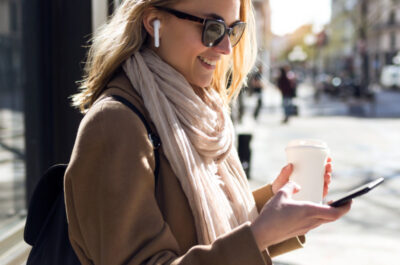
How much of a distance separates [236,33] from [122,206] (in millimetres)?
672

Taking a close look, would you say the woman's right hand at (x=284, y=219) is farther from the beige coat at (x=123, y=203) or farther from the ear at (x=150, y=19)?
the ear at (x=150, y=19)

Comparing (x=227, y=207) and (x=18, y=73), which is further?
(x=18, y=73)

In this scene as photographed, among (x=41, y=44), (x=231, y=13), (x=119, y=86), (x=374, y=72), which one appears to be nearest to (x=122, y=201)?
(x=119, y=86)

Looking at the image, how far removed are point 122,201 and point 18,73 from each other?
254 cm

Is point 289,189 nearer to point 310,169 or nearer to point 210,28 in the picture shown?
point 310,169

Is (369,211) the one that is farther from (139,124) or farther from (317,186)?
(139,124)

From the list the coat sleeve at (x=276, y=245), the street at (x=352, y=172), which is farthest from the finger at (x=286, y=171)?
the street at (x=352, y=172)

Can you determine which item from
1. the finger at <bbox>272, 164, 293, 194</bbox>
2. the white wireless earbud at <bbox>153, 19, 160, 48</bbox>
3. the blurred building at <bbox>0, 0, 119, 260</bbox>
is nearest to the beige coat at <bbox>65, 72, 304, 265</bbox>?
the white wireless earbud at <bbox>153, 19, 160, 48</bbox>

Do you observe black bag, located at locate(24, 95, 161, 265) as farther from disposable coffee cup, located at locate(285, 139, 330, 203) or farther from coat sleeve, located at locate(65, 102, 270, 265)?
disposable coffee cup, located at locate(285, 139, 330, 203)

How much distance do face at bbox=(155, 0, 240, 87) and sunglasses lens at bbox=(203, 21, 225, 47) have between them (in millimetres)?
18

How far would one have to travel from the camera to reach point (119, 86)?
1.54 metres

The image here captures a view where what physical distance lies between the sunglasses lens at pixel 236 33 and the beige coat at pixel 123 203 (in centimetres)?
44

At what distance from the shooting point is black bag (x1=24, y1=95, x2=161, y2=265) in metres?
1.58

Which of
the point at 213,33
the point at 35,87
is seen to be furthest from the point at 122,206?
the point at 35,87
